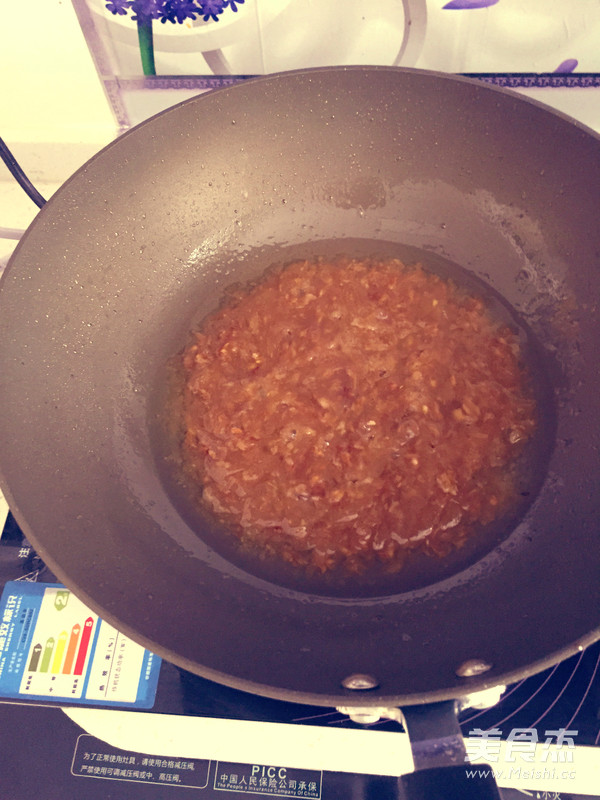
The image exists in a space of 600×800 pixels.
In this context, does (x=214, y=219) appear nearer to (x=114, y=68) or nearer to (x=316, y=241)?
(x=316, y=241)

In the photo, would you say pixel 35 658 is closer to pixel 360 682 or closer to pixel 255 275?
pixel 360 682

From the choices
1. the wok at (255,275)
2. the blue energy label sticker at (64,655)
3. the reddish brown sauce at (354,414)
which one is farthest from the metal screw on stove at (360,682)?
the blue energy label sticker at (64,655)

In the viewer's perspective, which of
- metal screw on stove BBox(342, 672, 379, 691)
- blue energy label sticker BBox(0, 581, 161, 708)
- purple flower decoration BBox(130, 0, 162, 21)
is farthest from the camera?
purple flower decoration BBox(130, 0, 162, 21)

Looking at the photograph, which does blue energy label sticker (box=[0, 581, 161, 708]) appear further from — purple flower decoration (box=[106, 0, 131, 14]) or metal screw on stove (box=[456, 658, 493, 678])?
purple flower decoration (box=[106, 0, 131, 14])

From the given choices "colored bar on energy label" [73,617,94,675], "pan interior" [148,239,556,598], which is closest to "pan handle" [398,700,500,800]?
"pan interior" [148,239,556,598]

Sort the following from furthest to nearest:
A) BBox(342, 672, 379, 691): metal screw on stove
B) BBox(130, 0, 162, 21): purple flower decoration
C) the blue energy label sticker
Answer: BBox(130, 0, 162, 21): purple flower decoration
the blue energy label sticker
BBox(342, 672, 379, 691): metal screw on stove

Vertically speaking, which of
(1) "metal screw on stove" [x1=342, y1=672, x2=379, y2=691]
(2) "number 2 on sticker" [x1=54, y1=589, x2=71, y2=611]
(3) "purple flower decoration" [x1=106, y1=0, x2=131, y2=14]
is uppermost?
(3) "purple flower decoration" [x1=106, y1=0, x2=131, y2=14]

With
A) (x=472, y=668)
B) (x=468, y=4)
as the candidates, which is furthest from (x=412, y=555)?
(x=468, y=4)

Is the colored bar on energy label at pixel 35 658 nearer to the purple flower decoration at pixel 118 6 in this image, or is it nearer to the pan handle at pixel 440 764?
the pan handle at pixel 440 764
